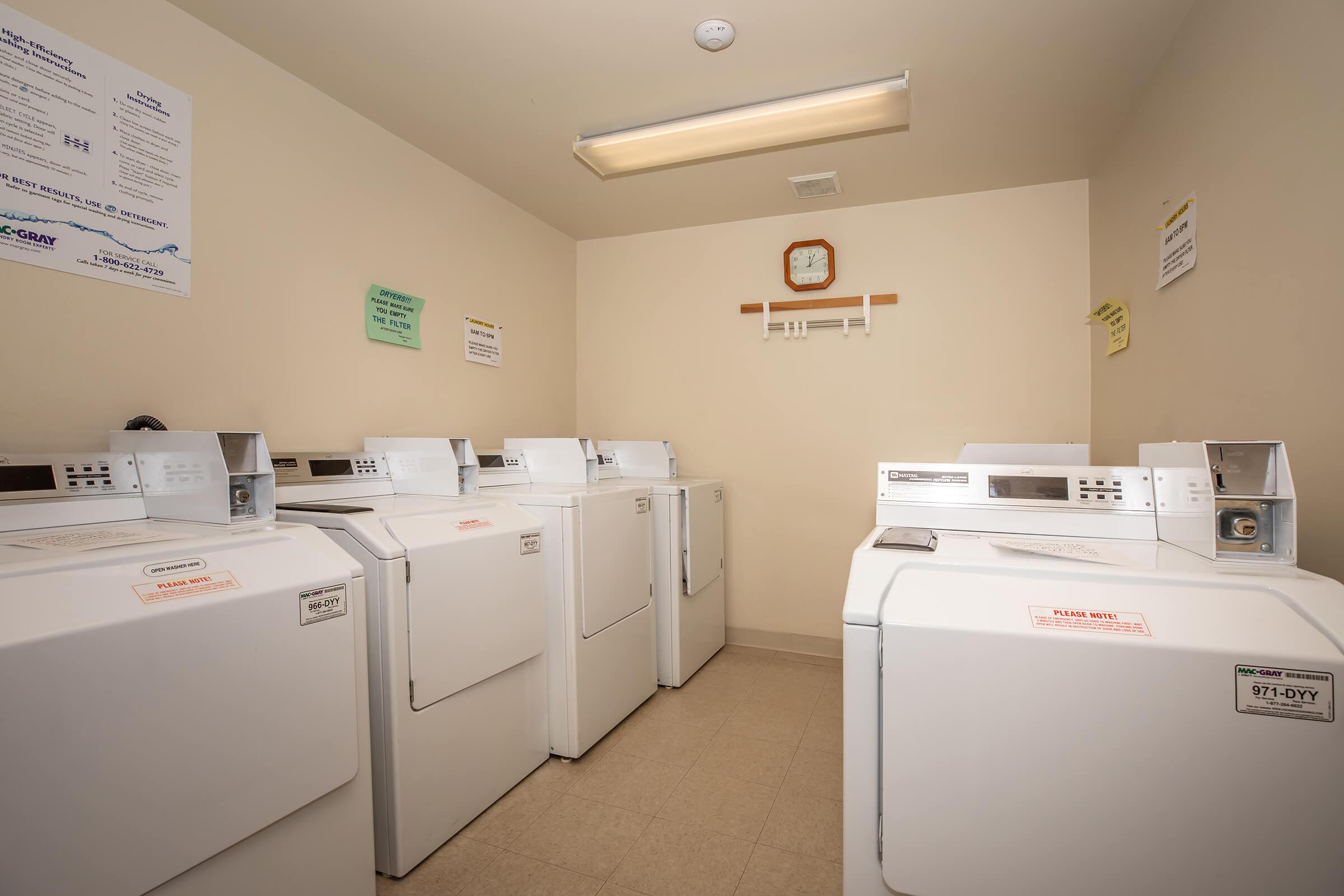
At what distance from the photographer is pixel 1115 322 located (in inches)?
103

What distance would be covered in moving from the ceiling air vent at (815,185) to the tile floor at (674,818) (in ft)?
8.08

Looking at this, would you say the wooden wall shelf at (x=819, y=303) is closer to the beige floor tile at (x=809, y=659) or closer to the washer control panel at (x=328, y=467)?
the beige floor tile at (x=809, y=659)

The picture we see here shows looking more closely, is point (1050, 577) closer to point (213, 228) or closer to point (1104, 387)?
point (1104, 387)

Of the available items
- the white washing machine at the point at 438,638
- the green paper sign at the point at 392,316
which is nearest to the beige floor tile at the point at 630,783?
the white washing machine at the point at 438,638

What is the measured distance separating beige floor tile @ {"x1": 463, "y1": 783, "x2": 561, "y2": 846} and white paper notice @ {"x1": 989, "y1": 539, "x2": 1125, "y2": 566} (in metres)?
1.61

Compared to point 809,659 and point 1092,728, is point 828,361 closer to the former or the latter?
point 809,659

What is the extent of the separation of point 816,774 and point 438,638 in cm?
143

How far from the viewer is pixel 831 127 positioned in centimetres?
235

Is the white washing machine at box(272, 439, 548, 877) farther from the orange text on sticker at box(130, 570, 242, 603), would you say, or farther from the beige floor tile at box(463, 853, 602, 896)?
the orange text on sticker at box(130, 570, 242, 603)

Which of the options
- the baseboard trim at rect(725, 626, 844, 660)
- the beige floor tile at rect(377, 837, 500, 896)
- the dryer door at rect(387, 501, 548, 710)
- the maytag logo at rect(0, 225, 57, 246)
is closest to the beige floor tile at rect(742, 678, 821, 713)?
the baseboard trim at rect(725, 626, 844, 660)

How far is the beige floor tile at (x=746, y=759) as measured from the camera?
7.36 feet

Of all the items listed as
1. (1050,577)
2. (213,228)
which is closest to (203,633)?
(213,228)

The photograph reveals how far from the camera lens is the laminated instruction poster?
60.7 inches

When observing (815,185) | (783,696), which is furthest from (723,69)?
(783,696)
